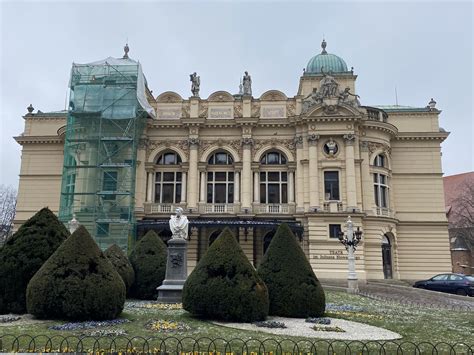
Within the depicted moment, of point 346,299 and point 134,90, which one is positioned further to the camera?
point 134,90

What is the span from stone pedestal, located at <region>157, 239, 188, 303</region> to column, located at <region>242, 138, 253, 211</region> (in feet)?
60.3

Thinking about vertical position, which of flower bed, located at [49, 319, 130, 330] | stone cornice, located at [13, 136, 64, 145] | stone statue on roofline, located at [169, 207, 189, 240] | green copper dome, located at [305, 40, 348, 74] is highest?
green copper dome, located at [305, 40, 348, 74]

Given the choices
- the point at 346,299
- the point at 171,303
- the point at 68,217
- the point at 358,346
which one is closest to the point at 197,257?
the point at 68,217

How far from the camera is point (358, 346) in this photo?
9805 mm

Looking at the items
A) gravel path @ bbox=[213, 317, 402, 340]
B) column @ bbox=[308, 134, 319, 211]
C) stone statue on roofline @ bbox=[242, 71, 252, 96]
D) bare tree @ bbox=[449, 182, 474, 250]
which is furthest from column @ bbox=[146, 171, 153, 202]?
bare tree @ bbox=[449, 182, 474, 250]

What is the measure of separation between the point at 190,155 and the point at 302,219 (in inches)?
430

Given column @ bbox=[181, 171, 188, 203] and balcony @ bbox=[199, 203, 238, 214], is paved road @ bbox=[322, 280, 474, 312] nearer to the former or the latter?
balcony @ bbox=[199, 203, 238, 214]

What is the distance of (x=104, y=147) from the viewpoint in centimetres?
3600

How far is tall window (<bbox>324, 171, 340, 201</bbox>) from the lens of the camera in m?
35.7

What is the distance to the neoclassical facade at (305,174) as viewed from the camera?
35156 millimetres

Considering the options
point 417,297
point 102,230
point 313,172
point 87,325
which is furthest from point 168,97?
point 87,325

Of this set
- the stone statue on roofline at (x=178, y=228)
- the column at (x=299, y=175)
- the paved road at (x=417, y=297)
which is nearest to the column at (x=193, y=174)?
the column at (x=299, y=175)

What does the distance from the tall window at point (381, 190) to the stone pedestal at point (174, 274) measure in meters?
23.3

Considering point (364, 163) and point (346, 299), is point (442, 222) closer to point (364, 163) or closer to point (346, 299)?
point (364, 163)
